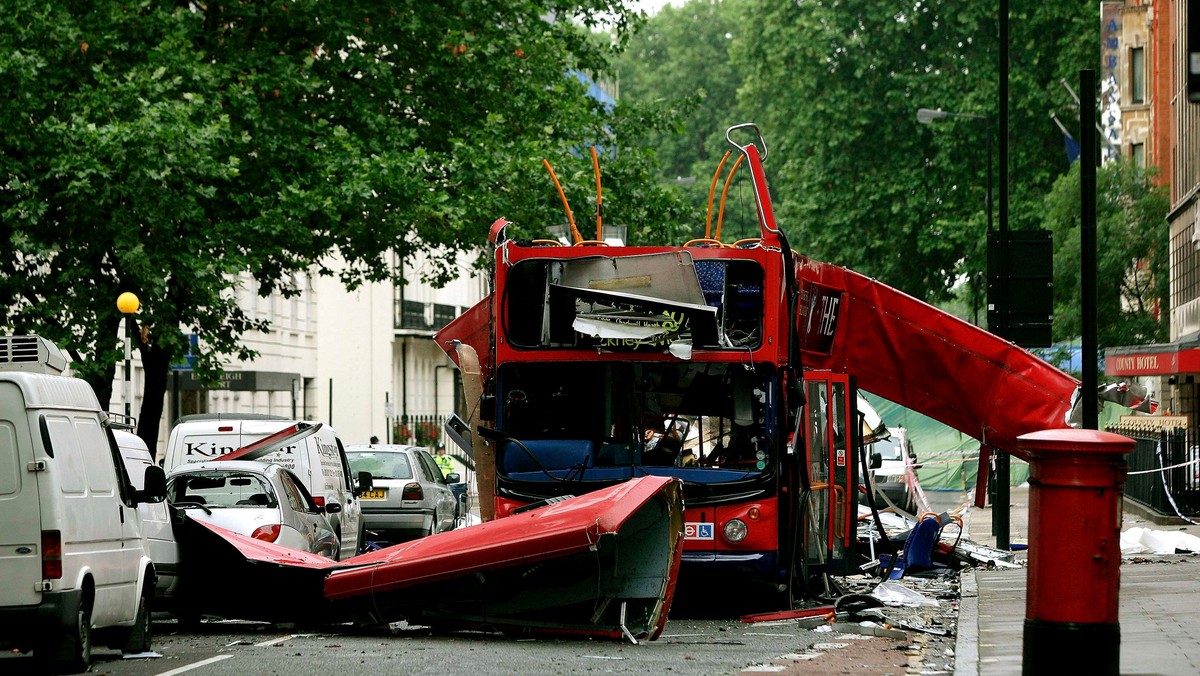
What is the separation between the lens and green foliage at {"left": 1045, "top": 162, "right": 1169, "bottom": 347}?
40.7 meters

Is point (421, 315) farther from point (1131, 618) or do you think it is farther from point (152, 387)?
point (1131, 618)

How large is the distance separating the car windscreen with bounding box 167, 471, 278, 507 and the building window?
130 feet

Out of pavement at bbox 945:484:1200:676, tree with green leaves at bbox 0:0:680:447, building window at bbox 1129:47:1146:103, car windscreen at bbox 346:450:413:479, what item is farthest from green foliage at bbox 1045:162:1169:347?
pavement at bbox 945:484:1200:676

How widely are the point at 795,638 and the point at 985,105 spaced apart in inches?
1551

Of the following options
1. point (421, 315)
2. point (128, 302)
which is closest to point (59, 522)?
point (128, 302)

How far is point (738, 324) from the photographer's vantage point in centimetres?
1498

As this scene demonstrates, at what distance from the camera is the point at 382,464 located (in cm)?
2698

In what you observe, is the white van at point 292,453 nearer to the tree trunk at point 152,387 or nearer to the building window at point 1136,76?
the tree trunk at point 152,387

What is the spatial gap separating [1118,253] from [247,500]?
28.6 metres

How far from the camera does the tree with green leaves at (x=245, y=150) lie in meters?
24.7

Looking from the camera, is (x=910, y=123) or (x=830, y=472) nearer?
(x=830, y=472)

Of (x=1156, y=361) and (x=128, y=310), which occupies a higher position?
(x=128, y=310)

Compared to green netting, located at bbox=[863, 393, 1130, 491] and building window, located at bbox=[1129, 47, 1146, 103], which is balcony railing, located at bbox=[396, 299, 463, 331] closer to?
green netting, located at bbox=[863, 393, 1130, 491]

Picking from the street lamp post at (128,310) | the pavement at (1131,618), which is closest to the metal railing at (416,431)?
the street lamp post at (128,310)
